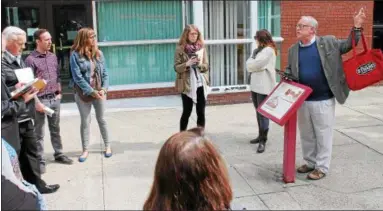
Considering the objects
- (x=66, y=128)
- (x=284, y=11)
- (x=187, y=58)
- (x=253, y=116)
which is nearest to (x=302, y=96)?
(x=187, y=58)

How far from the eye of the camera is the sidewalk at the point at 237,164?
4.56 m

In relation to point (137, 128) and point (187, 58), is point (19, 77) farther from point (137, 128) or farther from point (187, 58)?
point (137, 128)

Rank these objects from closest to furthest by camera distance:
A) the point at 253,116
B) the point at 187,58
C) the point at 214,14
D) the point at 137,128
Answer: the point at 187,58
the point at 137,128
the point at 253,116
the point at 214,14

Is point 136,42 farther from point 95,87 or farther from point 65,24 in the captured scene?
point 95,87

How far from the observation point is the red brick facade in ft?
29.5

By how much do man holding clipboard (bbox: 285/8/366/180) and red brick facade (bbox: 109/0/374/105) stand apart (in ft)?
13.1

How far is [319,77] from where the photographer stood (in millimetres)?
4801

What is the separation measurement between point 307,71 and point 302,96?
0.37 metres

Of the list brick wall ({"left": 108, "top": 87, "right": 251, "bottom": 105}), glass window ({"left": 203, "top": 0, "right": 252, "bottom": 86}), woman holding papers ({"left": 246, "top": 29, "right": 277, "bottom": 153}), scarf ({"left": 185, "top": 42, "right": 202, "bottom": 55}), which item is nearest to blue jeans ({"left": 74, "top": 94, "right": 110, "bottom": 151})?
scarf ({"left": 185, "top": 42, "right": 202, "bottom": 55})

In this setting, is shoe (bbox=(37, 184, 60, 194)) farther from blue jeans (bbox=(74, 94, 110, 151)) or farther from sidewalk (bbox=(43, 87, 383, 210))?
blue jeans (bbox=(74, 94, 110, 151))

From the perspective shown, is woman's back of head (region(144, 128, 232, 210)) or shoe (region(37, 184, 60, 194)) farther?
shoe (region(37, 184, 60, 194))

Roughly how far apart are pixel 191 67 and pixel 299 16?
4327 millimetres

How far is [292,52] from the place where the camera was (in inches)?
195

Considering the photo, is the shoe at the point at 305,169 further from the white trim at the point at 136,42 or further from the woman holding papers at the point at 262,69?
the white trim at the point at 136,42
